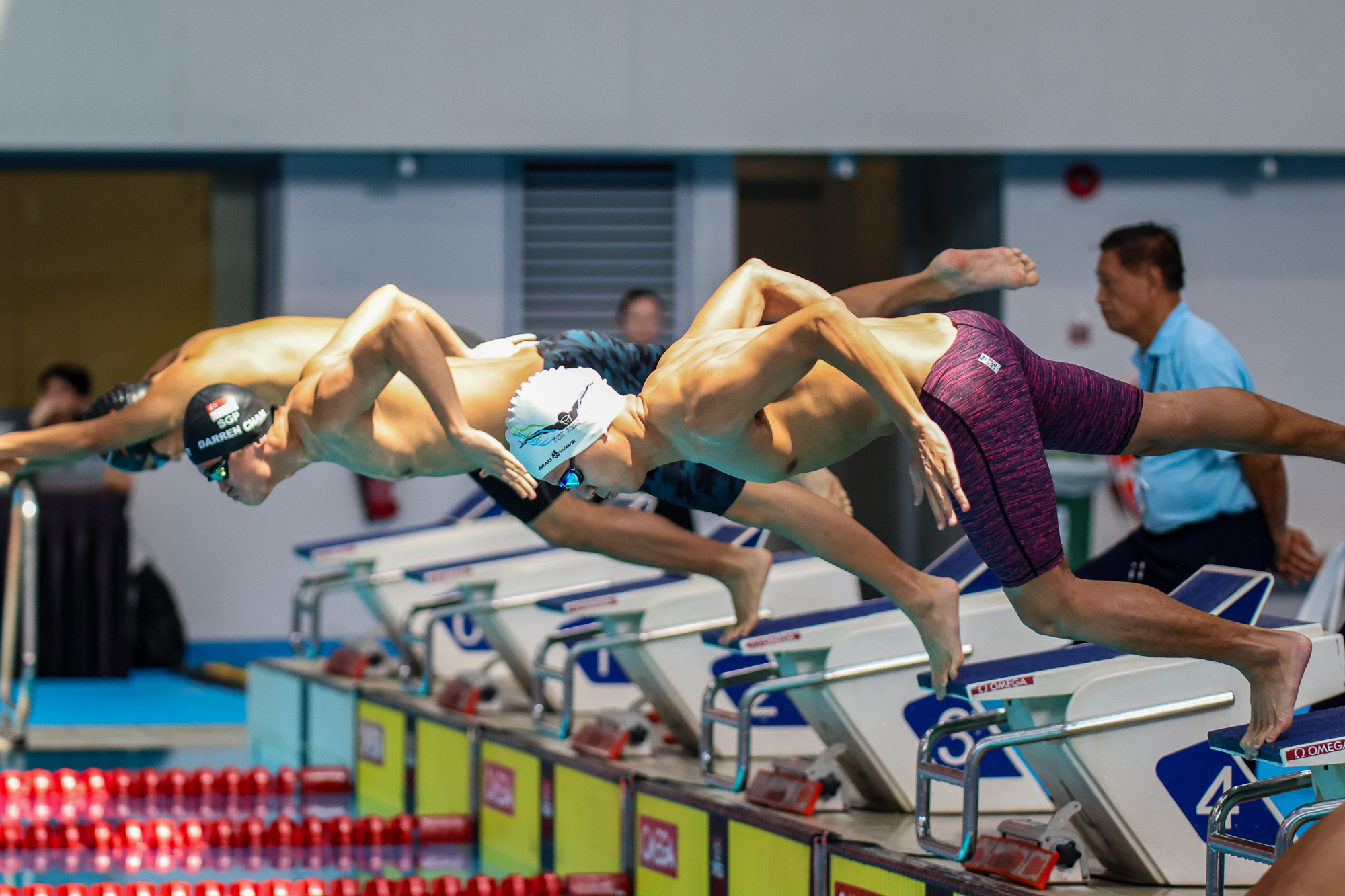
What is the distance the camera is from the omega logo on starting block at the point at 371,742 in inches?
253

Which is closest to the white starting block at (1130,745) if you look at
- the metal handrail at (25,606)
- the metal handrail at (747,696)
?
the metal handrail at (747,696)

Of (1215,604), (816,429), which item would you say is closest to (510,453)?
(816,429)

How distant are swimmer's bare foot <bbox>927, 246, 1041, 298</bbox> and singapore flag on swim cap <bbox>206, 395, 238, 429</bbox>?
1.73m

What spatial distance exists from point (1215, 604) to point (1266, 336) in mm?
6139

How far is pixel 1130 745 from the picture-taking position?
336cm

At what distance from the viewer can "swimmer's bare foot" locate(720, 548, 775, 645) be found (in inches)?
175

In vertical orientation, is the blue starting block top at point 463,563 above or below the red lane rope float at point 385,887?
above

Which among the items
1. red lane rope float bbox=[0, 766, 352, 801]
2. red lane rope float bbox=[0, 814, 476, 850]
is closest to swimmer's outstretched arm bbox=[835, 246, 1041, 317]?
red lane rope float bbox=[0, 814, 476, 850]

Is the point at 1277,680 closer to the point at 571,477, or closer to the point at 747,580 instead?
the point at 571,477

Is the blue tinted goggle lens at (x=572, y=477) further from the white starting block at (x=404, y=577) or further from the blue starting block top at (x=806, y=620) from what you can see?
the white starting block at (x=404, y=577)

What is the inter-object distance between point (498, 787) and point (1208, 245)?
5.81 m

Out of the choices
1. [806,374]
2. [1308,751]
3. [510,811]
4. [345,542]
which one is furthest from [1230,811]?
[345,542]

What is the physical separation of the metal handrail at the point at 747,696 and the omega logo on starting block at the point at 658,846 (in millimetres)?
193

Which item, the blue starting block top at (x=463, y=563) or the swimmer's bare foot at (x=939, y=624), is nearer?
the swimmer's bare foot at (x=939, y=624)
